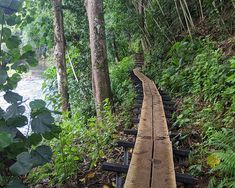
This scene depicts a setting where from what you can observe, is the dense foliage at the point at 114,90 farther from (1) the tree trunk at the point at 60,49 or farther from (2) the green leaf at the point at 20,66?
(1) the tree trunk at the point at 60,49

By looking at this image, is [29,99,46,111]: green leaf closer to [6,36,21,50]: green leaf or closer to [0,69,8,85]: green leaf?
[0,69,8,85]: green leaf

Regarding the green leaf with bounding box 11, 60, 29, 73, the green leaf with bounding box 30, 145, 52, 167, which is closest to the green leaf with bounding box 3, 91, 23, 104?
the green leaf with bounding box 11, 60, 29, 73

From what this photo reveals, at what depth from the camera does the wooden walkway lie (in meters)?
2.53

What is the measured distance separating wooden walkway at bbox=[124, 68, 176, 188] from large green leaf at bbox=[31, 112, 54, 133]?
805 millimetres

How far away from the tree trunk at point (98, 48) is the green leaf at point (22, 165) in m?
4.78

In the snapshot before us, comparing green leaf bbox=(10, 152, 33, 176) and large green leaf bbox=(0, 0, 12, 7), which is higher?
large green leaf bbox=(0, 0, 12, 7)

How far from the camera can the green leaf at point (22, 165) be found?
89.5 inches

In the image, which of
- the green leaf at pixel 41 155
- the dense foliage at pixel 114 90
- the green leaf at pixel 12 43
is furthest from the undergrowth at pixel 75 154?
the green leaf at pixel 12 43

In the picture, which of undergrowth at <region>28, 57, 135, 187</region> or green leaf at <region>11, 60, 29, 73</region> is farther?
undergrowth at <region>28, 57, 135, 187</region>

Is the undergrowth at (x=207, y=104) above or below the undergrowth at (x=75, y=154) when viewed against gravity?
above

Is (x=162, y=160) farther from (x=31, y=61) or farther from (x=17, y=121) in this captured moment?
(x=31, y=61)

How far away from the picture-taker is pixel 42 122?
97.0 inches

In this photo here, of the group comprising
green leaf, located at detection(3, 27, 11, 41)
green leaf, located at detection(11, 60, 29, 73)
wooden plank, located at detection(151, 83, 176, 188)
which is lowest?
wooden plank, located at detection(151, 83, 176, 188)

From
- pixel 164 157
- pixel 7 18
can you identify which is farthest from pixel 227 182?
pixel 7 18
